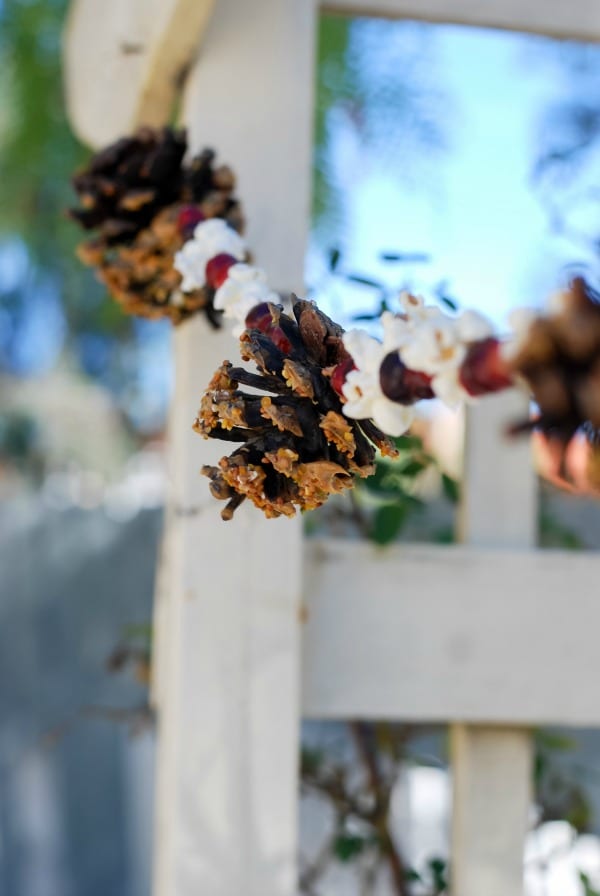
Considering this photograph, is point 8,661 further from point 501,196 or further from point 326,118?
point 501,196

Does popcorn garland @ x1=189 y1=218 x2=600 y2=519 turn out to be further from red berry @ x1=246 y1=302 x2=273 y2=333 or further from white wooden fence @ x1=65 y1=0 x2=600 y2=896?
white wooden fence @ x1=65 y1=0 x2=600 y2=896

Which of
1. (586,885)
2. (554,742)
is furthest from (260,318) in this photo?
(554,742)

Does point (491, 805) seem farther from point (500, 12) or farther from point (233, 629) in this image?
point (500, 12)

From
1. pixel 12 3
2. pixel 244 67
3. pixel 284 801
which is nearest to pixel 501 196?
pixel 244 67

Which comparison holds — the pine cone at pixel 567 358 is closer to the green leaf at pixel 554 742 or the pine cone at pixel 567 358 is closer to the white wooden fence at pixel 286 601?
the white wooden fence at pixel 286 601

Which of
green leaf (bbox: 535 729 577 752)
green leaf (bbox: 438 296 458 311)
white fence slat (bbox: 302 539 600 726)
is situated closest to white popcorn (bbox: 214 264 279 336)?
green leaf (bbox: 438 296 458 311)

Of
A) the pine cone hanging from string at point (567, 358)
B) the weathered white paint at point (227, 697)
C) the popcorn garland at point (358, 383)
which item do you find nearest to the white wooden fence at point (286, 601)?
the weathered white paint at point (227, 697)
